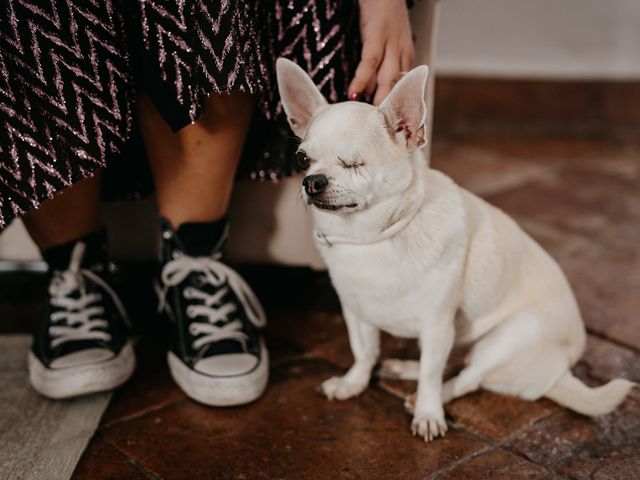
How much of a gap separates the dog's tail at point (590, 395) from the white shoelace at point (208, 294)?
0.47m

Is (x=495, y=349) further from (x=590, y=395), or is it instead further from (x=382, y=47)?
(x=382, y=47)

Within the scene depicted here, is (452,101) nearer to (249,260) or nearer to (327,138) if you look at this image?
(249,260)

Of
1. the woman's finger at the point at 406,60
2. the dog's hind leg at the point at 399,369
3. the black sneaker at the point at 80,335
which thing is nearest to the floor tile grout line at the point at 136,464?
the black sneaker at the point at 80,335

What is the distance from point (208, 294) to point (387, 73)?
0.43m

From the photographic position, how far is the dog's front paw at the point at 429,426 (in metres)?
1.05

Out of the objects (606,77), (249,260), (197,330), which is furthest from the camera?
(606,77)

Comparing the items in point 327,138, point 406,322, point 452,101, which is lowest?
point 452,101

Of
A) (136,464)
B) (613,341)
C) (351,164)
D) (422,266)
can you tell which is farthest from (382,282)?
(613,341)

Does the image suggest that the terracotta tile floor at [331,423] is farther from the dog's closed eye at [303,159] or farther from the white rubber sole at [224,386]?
the dog's closed eye at [303,159]

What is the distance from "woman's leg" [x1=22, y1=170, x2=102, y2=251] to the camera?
45.1 inches

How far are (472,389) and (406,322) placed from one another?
6.9 inches

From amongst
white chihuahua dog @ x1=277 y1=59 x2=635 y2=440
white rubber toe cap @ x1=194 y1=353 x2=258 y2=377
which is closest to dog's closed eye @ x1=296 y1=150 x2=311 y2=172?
white chihuahua dog @ x1=277 y1=59 x2=635 y2=440

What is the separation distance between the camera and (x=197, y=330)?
1.17 metres

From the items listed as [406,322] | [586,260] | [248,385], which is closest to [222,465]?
[248,385]
